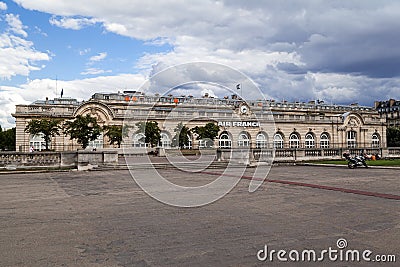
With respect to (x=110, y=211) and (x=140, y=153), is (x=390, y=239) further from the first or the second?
(x=140, y=153)

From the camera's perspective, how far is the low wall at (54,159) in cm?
2783

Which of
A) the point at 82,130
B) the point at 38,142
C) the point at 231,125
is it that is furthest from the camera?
the point at 231,125

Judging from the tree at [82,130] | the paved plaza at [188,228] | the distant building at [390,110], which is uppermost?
the distant building at [390,110]

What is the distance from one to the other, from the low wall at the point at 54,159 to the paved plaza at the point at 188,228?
1566 centimetres

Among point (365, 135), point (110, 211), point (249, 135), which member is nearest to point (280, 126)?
point (249, 135)

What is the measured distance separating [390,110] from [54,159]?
412ft

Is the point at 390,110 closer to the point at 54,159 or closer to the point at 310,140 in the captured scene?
the point at 310,140

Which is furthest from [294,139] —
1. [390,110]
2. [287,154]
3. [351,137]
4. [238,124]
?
[390,110]

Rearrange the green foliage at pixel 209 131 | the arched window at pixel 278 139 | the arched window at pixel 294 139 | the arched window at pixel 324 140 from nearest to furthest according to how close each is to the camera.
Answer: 1. the green foliage at pixel 209 131
2. the arched window at pixel 278 139
3. the arched window at pixel 294 139
4. the arched window at pixel 324 140

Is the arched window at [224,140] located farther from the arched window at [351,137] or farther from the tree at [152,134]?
the arched window at [351,137]

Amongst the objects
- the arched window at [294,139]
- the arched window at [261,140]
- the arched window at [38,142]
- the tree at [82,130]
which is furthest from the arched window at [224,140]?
the arched window at [38,142]

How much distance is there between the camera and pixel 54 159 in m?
29.0

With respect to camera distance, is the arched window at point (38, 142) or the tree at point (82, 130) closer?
the tree at point (82, 130)

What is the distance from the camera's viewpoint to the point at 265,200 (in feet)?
38.8
